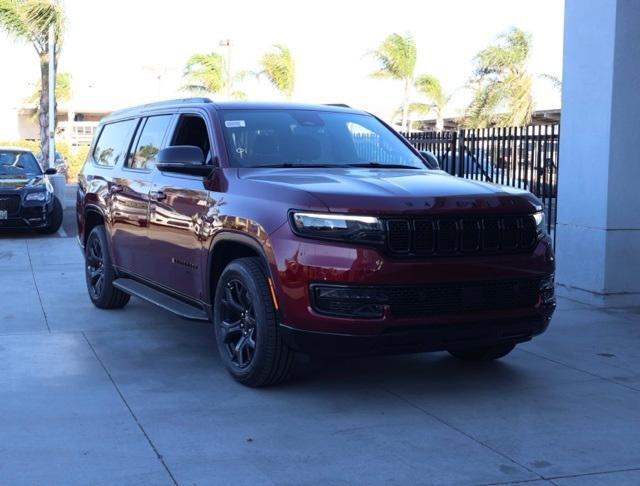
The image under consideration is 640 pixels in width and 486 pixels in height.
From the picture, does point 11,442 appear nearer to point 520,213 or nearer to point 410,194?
point 410,194

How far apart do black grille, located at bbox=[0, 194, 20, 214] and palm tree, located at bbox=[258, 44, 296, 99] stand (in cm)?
2388

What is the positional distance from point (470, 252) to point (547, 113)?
87.4 feet

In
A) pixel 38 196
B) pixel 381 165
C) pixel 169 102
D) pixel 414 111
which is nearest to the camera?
pixel 381 165

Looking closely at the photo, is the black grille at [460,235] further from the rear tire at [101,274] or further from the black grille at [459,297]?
the rear tire at [101,274]

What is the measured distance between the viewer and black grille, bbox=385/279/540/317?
4.96 metres

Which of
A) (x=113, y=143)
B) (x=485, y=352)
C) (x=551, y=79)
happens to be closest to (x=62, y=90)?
(x=551, y=79)

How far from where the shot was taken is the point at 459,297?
5086 millimetres

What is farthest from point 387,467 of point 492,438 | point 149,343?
point 149,343

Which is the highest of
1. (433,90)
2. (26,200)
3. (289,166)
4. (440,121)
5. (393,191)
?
(433,90)

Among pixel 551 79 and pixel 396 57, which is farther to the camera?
pixel 396 57

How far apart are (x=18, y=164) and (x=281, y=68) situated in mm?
22996

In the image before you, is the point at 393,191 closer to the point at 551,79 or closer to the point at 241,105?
the point at 241,105

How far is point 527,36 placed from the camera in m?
32.3

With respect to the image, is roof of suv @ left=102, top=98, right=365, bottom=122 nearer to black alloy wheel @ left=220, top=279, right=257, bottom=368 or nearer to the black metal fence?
black alloy wheel @ left=220, top=279, right=257, bottom=368
